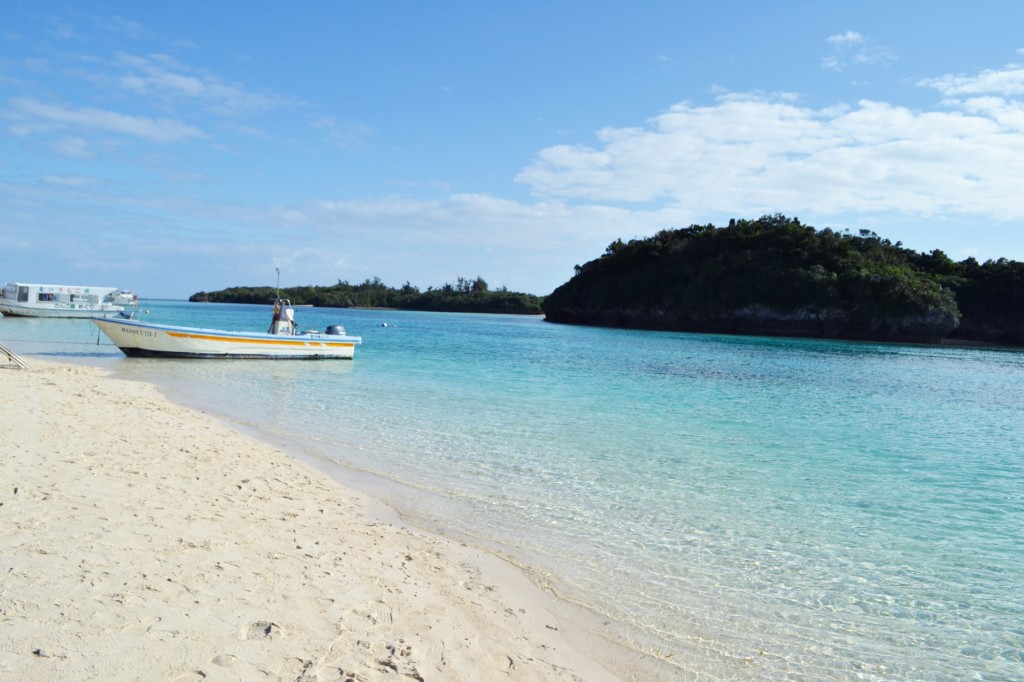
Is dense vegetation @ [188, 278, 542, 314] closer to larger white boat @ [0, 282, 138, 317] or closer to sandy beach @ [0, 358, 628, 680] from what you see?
larger white boat @ [0, 282, 138, 317]

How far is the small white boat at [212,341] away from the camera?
22.9 metres

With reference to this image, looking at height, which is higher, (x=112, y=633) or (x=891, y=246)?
(x=891, y=246)

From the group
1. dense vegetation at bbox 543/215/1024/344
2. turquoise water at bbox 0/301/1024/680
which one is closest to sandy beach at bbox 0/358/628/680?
turquoise water at bbox 0/301/1024/680

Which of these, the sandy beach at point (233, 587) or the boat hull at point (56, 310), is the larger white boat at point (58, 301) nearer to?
the boat hull at point (56, 310)

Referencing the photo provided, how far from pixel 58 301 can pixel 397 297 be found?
11148cm

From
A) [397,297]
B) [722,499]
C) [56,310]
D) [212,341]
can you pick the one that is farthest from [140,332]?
[397,297]

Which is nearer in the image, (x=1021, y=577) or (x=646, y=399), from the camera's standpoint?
(x=1021, y=577)

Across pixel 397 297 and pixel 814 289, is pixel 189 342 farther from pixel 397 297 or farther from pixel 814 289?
pixel 397 297

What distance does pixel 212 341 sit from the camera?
23.4m

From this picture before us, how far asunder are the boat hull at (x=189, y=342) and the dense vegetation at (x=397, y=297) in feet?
372

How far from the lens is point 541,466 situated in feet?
30.9

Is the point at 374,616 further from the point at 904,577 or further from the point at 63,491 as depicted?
the point at 904,577

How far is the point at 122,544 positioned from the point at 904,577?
20.8 ft

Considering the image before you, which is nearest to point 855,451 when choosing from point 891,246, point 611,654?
point 611,654
